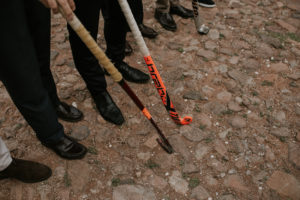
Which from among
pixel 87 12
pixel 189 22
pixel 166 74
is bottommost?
pixel 166 74

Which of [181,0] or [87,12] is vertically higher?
[87,12]

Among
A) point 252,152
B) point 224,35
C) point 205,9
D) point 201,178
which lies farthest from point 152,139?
point 205,9

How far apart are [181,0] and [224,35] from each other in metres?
1.33

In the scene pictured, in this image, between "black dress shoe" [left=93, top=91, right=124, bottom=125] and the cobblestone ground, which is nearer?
the cobblestone ground

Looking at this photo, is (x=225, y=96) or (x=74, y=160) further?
(x=225, y=96)

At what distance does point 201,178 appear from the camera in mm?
2340

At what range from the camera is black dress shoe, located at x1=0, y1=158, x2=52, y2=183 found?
6.67 feet

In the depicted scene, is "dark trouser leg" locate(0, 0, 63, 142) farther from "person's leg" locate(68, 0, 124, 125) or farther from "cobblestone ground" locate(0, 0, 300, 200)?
"cobblestone ground" locate(0, 0, 300, 200)

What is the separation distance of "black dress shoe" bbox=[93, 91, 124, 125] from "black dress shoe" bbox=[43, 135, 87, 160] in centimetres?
49

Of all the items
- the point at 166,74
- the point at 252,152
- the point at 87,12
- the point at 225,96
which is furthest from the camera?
the point at 166,74

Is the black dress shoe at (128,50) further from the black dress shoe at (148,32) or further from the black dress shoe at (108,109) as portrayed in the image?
the black dress shoe at (108,109)

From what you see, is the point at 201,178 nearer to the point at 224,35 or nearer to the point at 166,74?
the point at 166,74

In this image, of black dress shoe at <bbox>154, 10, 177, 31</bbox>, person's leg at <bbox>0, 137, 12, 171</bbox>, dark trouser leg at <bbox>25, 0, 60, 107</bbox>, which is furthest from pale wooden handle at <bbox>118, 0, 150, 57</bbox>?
black dress shoe at <bbox>154, 10, 177, 31</bbox>

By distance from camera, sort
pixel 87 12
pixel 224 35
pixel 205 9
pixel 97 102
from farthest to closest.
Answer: pixel 205 9 < pixel 224 35 < pixel 97 102 < pixel 87 12
